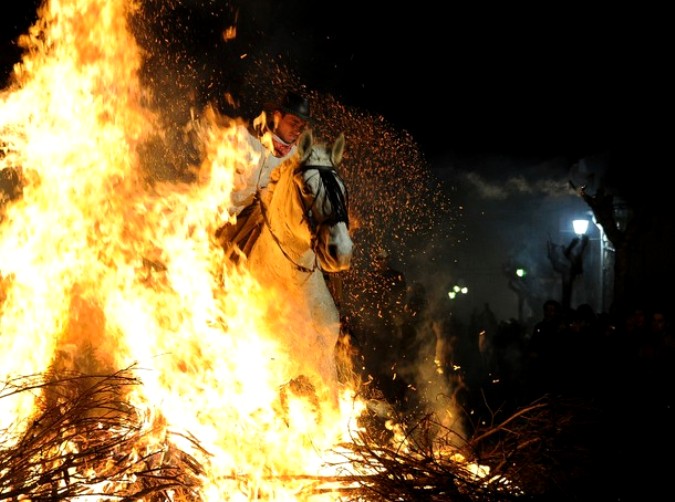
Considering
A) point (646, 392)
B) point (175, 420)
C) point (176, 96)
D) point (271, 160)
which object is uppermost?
point (176, 96)

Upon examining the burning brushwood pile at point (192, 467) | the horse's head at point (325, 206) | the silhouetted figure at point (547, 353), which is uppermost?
the horse's head at point (325, 206)

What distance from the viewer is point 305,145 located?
485 centimetres

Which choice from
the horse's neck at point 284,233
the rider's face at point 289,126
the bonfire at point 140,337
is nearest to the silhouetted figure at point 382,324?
Result: the bonfire at point 140,337

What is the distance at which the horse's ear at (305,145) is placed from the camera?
4.82 meters

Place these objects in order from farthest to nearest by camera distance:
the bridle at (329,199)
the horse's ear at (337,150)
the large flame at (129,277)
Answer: the horse's ear at (337,150) < the large flame at (129,277) < the bridle at (329,199)

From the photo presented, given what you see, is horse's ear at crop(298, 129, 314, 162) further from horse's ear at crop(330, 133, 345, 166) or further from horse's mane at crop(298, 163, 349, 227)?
horse's ear at crop(330, 133, 345, 166)

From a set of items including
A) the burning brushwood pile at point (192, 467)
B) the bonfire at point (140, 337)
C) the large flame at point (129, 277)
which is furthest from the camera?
the large flame at point (129, 277)

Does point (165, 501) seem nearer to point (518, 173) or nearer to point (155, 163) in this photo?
point (155, 163)

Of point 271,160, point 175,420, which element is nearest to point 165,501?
point 175,420

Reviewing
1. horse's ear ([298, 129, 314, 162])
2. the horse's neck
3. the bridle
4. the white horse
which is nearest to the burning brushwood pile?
the white horse

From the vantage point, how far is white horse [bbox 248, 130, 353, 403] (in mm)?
4629

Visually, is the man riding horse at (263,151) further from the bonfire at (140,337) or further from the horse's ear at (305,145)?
the horse's ear at (305,145)

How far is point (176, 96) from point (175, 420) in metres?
5.30

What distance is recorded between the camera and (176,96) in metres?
8.48
